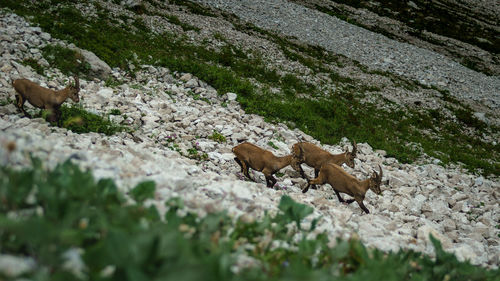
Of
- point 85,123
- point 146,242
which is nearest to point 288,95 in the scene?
point 85,123

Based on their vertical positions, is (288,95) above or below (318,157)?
below

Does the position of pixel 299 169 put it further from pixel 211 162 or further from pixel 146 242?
pixel 146 242

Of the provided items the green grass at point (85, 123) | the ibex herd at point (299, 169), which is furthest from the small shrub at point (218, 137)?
the green grass at point (85, 123)

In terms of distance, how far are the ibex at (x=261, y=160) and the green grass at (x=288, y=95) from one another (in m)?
4.74

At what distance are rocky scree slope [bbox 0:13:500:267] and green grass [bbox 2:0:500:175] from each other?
2.90 feet

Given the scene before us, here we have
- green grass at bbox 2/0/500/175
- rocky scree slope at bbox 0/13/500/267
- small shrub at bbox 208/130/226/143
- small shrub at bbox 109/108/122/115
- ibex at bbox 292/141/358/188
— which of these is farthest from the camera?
green grass at bbox 2/0/500/175

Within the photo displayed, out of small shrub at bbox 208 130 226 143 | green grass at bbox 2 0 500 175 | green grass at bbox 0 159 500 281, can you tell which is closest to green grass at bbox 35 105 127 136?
small shrub at bbox 208 130 226 143

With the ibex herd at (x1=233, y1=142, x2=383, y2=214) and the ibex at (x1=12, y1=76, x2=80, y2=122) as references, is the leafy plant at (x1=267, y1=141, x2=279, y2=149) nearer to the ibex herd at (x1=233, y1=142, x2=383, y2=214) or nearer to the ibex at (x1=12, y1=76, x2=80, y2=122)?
the ibex herd at (x1=233, y1=142, x2=383, y2=214)

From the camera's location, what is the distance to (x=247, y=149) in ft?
30.2

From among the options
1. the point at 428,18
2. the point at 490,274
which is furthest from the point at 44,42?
the point at 428,18

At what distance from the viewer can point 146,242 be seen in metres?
2.39

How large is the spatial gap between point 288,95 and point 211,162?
967 centimetres

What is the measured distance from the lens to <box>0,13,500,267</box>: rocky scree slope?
491cm

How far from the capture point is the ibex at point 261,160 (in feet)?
29.6
